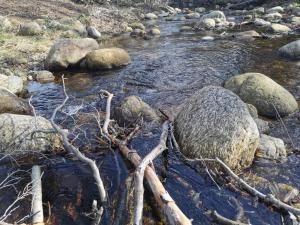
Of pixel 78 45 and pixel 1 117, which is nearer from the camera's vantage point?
pixel 1 117

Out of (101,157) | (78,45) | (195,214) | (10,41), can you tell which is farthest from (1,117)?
(10,41)

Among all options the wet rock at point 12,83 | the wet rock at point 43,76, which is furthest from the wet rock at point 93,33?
the wet rock at point 12,83

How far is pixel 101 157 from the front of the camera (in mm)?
7984

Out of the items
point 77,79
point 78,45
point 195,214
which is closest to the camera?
point 195,214

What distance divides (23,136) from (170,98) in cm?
516

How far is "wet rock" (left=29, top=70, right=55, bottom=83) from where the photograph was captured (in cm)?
1398

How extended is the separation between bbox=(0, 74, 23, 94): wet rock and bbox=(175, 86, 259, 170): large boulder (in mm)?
6393

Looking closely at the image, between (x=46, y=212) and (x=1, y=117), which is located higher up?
(x=1, y=117)

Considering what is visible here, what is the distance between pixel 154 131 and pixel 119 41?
1305 cm

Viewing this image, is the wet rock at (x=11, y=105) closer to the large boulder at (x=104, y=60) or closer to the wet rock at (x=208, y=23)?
the large boulder at (x=104, y=60)

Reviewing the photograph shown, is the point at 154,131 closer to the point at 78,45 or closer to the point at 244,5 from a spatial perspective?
the point at 78,45

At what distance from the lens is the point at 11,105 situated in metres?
9.99

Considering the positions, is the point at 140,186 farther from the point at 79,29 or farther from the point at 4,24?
the point at 79,29

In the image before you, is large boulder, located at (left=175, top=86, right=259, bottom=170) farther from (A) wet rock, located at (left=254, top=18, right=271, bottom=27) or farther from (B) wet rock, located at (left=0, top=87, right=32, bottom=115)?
(A) wet rock, located at (left=254, top=18, right=271, bottom=27)
